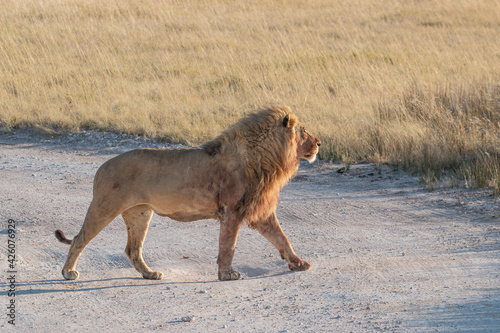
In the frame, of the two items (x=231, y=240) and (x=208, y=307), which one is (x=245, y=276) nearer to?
(x=231, y=240)

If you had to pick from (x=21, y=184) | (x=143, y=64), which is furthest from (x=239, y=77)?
(x=21, y=184)

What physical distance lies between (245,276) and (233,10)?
1848cm

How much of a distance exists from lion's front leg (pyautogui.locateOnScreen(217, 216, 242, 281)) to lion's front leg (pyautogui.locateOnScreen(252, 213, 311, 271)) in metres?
0.32

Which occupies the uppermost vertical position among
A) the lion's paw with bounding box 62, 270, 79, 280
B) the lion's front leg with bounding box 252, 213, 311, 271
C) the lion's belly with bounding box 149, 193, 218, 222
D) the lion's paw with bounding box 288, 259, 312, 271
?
the lion's belly with bounding box 149, 193, 218, 222

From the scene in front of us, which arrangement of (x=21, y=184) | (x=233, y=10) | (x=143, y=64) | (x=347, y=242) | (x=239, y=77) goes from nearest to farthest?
1. (x=347, y=242)
2. (x=21, y=184)
3. (x=239, y=77)
4. (x=143, y=64)
5. (x=233, y=10)

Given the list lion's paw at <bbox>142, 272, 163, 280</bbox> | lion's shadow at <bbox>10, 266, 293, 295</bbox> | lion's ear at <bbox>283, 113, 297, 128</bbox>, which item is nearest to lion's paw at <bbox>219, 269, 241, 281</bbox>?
lion's shadow at <bbox>10, 266, 293, 295</bbox>

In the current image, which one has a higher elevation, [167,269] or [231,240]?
[231,240]

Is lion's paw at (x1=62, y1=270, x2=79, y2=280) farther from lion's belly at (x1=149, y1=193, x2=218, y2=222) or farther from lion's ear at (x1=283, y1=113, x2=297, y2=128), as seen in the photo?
lion's ear at (x1=283, y1=113, x2=297, y2=128)

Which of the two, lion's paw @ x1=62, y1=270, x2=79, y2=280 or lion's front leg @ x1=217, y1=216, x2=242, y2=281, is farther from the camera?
lion's paw @ x1=62, y1=270, x2=79, y2=280

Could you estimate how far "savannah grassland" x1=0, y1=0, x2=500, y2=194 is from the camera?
32.5 feet

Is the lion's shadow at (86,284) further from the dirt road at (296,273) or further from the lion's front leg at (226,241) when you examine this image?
the lion's front leg at (226,241)

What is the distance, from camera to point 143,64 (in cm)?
1605

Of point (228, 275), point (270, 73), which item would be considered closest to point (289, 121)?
point (228, 275)

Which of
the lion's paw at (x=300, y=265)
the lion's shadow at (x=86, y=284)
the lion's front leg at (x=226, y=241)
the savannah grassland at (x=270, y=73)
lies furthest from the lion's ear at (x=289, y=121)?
the savannah grassland at (x=270, y=73)
